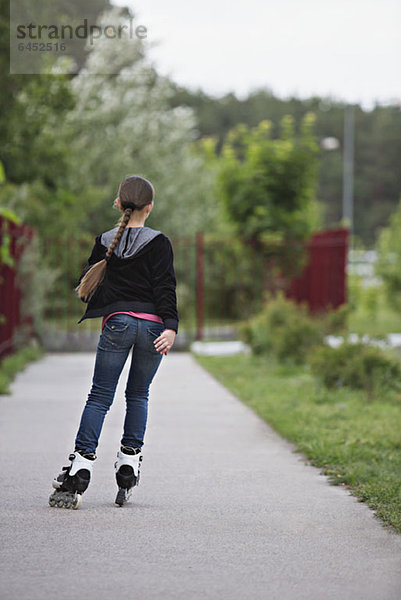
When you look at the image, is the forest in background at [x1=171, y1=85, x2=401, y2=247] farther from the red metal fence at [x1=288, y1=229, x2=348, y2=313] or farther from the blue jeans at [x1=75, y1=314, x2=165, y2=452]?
the blue jeans at [x1=75, y1=314, x2=165, y2=452]

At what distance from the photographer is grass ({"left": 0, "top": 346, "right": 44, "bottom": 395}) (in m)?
11.0

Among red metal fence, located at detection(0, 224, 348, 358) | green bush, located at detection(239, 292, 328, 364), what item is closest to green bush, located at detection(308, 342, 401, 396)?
green bush, located at detection(239, 292, 328, 364)

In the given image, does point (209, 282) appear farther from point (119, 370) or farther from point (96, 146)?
point (119, 370)

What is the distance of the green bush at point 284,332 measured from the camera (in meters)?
13.5

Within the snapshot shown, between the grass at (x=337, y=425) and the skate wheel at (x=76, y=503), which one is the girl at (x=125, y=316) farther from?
the grass at (x=337, y=425)

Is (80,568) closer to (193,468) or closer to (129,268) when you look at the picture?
(129,268)

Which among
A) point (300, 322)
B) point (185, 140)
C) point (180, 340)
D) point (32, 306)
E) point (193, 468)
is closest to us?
point (193, 468)

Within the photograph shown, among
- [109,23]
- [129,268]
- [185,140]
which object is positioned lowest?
[129,268]

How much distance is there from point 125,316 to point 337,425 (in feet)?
11.5

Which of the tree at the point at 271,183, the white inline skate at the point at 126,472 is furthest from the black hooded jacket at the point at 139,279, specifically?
the tree at the point at 271,183

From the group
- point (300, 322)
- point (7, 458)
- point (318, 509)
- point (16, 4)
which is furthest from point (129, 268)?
point (16, 4)

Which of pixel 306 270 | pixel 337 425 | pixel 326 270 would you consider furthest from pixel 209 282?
pixel 337 425

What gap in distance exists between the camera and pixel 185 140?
28.8 meters

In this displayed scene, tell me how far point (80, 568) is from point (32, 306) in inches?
481
